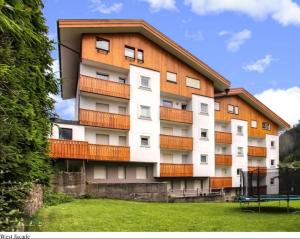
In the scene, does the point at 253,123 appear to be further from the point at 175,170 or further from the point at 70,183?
the point at 70,183

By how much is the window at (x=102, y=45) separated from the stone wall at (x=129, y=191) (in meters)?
11.3

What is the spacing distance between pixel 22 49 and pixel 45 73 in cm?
396

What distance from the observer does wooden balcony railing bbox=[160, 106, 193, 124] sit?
1437 inches

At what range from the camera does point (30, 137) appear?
892 centimetres

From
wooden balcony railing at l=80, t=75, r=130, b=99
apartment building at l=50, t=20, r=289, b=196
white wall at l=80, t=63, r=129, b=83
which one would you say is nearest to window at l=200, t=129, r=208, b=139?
apartment building at l=50, t=20, r=289, b=196

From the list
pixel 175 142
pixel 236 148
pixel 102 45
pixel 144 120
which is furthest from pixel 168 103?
pixel 236 148

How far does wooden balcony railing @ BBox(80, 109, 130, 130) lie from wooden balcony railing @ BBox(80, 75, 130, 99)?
162 cm

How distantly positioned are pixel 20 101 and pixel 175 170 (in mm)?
29084

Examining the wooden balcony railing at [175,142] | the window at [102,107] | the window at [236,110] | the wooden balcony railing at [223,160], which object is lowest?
the wooden balcony railing at [223,160]

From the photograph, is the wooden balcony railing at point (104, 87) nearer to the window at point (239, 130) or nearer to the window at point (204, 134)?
the window at point (204, 134)

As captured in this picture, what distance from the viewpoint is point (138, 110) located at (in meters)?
34.6

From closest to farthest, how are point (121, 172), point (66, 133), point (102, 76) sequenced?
point (66, 133) → point (102, 76) → point (121, 172)

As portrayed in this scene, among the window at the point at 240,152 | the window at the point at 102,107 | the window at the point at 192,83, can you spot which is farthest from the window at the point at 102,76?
the window at the point at 240,152

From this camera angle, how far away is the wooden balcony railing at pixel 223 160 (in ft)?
144
